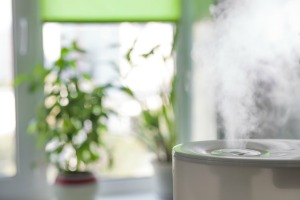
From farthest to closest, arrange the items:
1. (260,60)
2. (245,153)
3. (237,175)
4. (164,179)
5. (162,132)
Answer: (162,132), (164,179), (260,60), (245,153), (237,175)

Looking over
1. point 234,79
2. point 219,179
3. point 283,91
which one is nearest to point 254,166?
point 219,179

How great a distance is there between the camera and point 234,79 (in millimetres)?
1520

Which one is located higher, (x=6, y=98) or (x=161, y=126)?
(x=6, y=98)

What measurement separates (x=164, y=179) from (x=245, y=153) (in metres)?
1.31

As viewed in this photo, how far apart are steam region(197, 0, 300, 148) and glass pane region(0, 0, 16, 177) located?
3.45ft

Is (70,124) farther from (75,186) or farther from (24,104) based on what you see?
(24,104)

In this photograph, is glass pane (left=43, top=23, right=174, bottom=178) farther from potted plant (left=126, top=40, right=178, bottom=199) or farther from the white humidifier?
the white humidifier

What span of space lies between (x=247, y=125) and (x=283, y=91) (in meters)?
0.28

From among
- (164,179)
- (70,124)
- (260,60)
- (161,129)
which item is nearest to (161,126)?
(161,129)

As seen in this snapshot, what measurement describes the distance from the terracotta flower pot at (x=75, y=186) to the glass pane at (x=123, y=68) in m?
0.37

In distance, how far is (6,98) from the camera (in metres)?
2.31

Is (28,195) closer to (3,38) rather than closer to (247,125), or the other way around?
(3,38)

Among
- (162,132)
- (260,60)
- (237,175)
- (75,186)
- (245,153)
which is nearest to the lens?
(237,175)

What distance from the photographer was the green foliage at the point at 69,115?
2.06m
